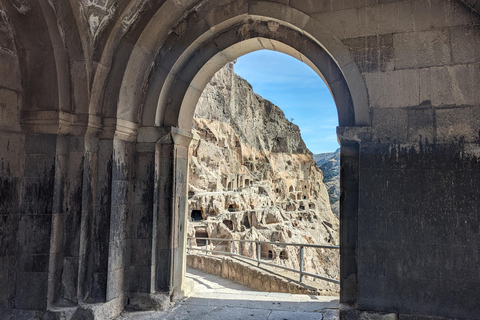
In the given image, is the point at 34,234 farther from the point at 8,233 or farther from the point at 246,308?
the point at 246,308

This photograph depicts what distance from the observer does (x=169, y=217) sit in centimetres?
425

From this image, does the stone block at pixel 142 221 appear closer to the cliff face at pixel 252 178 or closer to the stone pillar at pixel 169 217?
the stone pillar at pixel 169 217

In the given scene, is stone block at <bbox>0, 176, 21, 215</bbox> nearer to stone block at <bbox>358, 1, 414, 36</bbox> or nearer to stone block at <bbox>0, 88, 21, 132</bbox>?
stone block at <bbox>0, 88, 21, 132</bbox>

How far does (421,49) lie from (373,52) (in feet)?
1.53

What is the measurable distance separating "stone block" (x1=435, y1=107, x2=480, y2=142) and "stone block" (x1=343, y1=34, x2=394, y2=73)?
0.72 metres

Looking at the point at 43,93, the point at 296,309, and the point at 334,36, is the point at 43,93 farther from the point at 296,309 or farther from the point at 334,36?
the point at 296,309

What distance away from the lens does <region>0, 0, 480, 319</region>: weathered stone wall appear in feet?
10.6

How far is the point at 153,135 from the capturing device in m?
4.27

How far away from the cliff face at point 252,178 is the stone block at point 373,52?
36.6 feet

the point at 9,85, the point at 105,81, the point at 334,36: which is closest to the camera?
the point at 334,36

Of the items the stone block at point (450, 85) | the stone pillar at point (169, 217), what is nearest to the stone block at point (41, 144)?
the stone pillar at point (169, 217)

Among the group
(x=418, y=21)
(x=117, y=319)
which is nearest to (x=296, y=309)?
(x=117, y=319)

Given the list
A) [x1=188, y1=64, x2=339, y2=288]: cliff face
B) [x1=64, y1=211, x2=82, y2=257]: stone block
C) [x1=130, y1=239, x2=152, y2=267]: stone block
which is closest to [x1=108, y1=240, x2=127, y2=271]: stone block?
[x1=130, y1=239, x2=152, y2=267]: stone block

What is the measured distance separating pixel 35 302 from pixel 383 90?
4556mm
